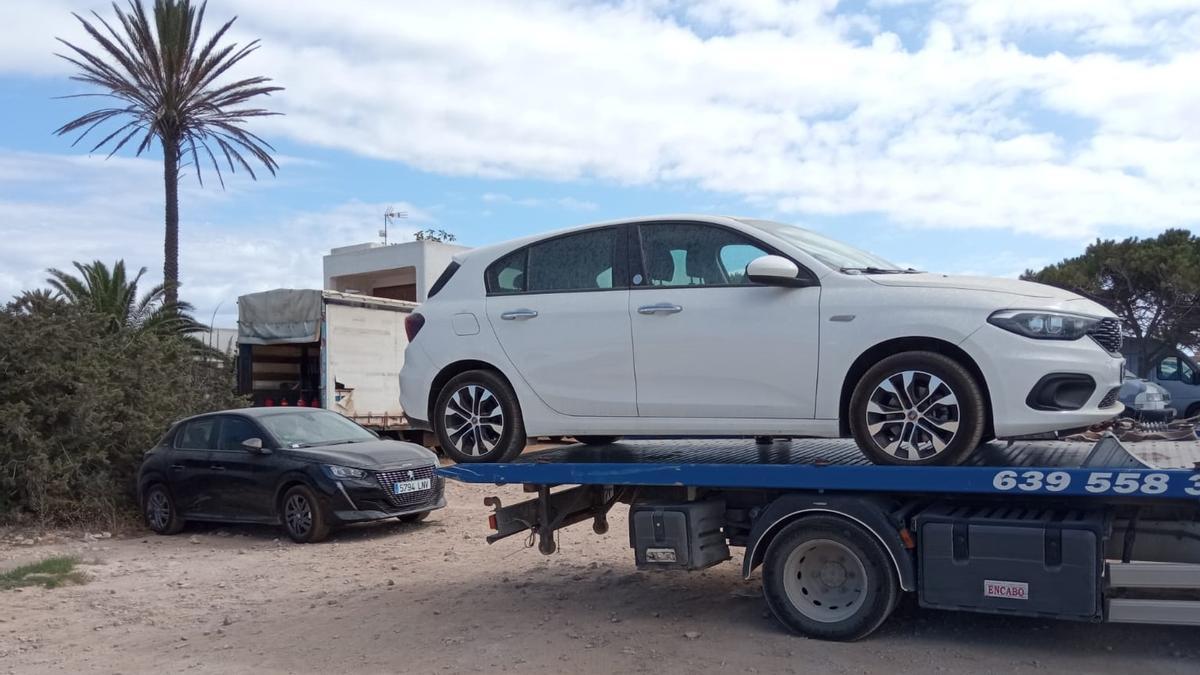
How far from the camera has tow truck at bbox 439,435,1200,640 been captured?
19.7 ft

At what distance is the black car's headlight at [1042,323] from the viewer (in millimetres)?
5832

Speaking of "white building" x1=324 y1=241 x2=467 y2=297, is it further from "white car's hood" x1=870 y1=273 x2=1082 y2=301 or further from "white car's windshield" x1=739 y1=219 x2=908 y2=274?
"white car's hood" x1=870 y1=273 x2=1082 y2=301

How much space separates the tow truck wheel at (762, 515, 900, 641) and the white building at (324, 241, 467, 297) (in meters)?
16.9

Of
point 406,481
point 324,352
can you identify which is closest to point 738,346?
point 406,481

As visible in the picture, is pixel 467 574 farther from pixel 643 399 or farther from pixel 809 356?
pixel 809 356

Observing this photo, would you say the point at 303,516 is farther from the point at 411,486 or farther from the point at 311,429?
the point at 311,429

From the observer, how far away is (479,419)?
7.31 meters

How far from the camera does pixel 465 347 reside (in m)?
7.25

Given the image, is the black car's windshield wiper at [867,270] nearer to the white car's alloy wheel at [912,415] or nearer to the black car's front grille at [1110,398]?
the white car's alloy wheel at [912,415]

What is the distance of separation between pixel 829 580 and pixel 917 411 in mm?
1424

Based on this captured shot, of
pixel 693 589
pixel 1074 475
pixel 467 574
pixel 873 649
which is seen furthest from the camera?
pixel 467 574

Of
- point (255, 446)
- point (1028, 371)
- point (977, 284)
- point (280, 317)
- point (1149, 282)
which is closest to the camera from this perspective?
point (1028, 371)

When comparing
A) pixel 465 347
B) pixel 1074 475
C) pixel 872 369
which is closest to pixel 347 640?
pixel 465 347

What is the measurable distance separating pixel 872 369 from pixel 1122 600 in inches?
71.5
